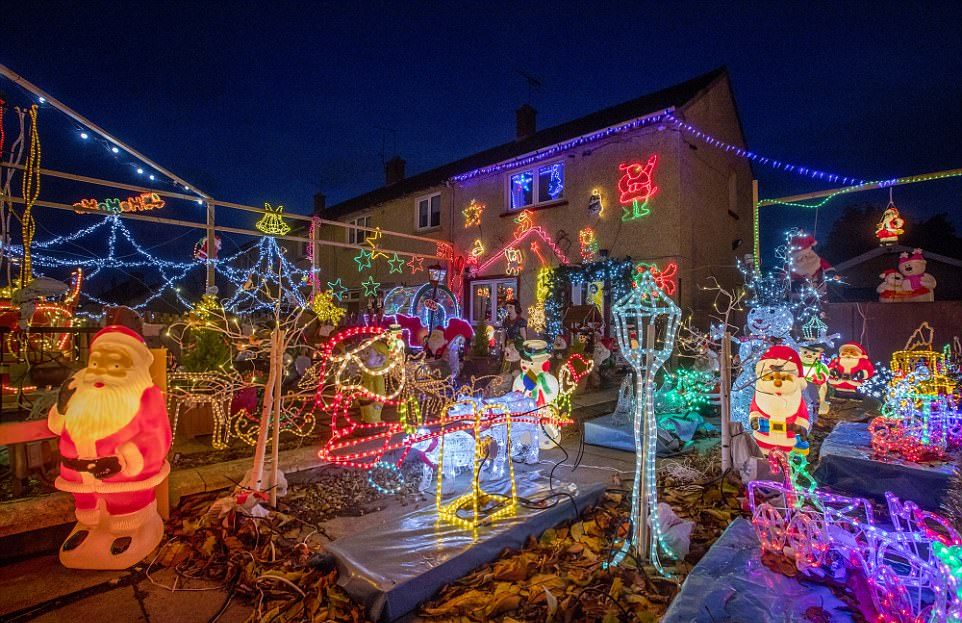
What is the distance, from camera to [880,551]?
2.45 m

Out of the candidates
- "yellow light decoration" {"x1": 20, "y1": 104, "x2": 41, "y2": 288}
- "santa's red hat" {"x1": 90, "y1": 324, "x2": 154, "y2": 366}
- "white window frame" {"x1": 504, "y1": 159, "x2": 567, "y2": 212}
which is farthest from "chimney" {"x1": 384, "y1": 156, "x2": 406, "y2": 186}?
"santa's red hat" {"x1": 90, "y1": 324, "x2": 154, "y2": 366}

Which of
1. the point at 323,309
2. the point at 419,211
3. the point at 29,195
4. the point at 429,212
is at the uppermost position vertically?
the point at 419,211

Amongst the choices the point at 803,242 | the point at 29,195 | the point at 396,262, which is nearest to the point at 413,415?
the point at 29,195

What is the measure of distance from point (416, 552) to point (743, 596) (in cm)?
203

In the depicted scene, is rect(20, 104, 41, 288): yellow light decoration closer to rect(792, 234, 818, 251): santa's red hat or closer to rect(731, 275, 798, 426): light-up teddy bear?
rect(731, 275, 798, 426): light-up teddy bear

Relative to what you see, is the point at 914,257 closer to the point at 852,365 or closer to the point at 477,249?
the point at 852,365

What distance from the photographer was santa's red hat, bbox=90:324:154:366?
11.7 ft

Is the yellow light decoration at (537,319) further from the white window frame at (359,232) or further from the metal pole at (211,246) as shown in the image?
the white window frame at (359,232)

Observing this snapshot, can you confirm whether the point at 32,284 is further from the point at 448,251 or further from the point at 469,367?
the point at 448,251

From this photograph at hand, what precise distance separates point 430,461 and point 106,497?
2693 millimetres

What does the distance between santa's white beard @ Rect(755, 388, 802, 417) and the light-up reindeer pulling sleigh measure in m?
2.06

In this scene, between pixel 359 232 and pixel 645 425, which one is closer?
pixel 645 425

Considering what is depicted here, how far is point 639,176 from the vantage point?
11.5 m

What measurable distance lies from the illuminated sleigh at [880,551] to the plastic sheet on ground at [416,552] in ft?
5.46
